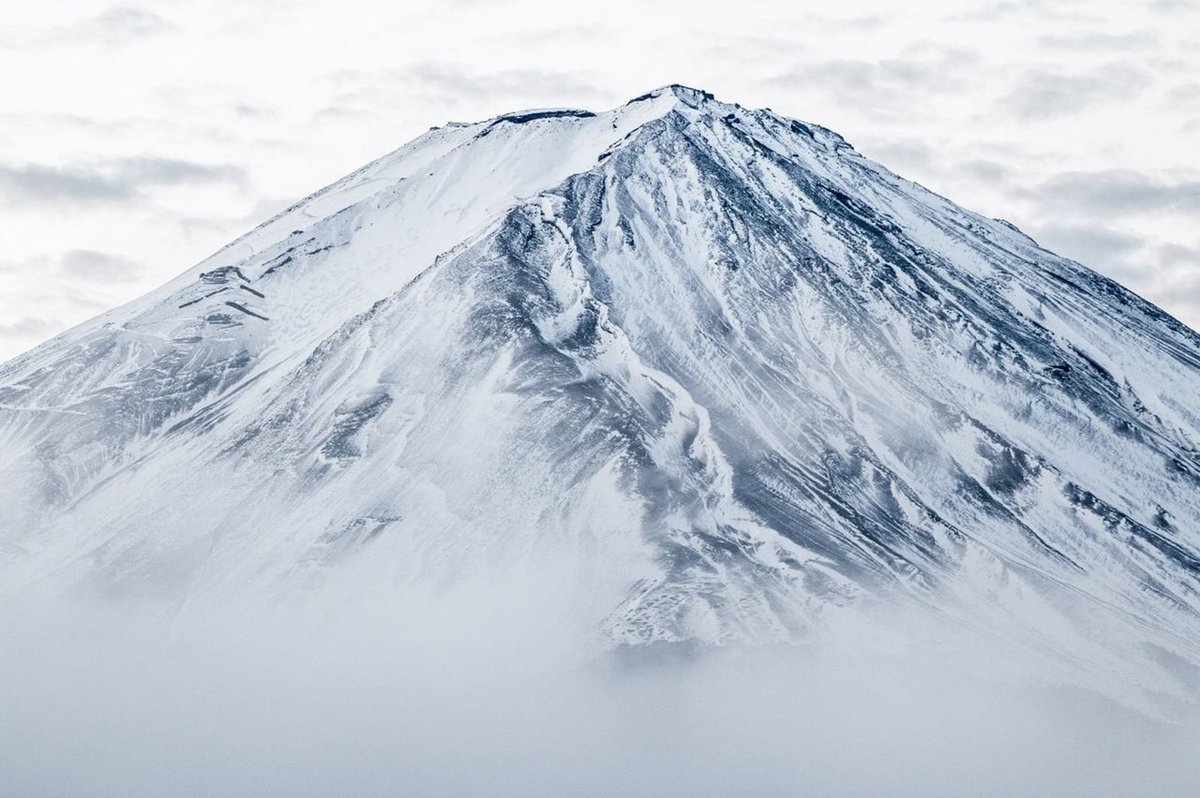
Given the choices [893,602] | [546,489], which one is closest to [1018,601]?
[893,602]

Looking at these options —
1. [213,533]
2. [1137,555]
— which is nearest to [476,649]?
[213,533]

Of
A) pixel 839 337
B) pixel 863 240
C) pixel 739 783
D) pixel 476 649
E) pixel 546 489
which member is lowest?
pixel 739 783

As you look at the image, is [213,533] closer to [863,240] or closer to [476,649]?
[476,649]

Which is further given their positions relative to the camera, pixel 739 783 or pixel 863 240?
pixel 863 240

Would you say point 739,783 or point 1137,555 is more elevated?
point 1137,555

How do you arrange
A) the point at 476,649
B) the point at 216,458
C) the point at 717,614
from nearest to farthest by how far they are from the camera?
the point at 717,614
the point at 476,649
the point at 216,458

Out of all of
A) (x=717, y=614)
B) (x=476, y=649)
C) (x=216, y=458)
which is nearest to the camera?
(x=717, y=614)
